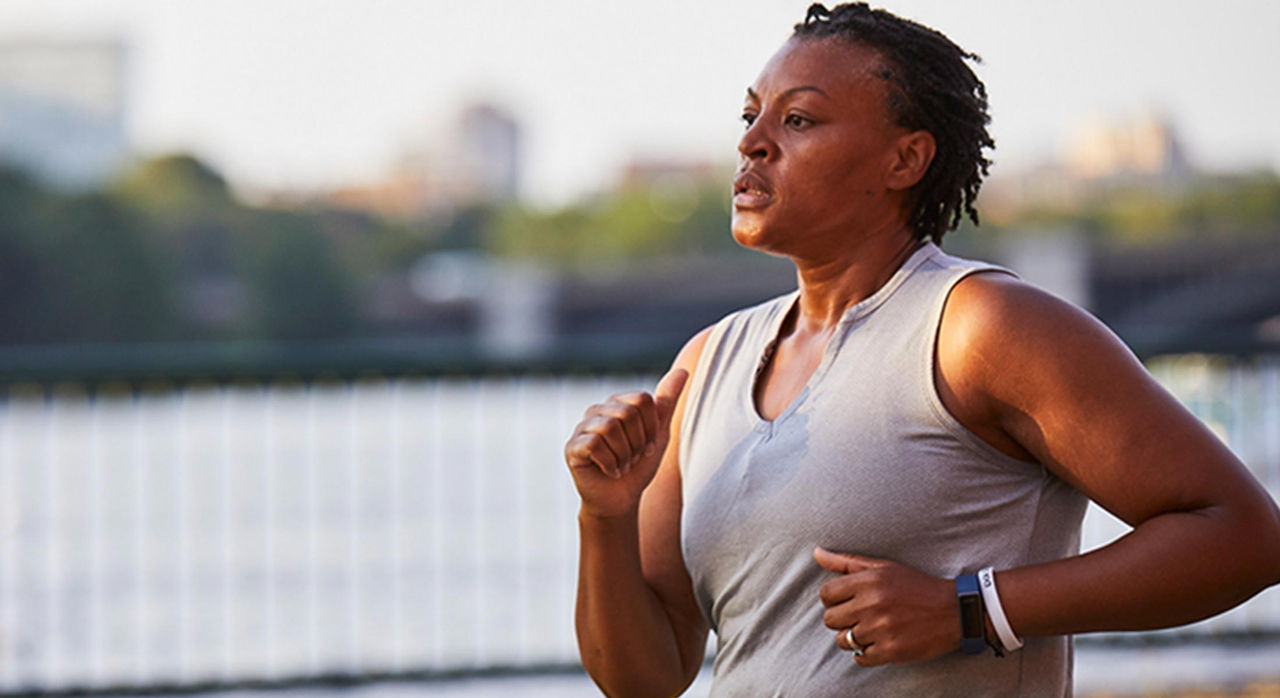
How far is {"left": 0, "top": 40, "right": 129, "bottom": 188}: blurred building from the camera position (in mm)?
72312

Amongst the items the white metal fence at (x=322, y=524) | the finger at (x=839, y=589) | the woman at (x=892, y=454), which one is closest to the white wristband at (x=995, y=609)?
the woman at (x=892, y=454)

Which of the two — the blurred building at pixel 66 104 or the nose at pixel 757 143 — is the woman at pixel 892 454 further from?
the blurred building at pixel 66 104

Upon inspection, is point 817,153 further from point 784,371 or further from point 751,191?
point 784,371

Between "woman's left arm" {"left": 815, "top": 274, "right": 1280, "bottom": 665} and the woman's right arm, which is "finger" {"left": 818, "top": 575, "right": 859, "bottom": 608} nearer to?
"woman's left arm" {"left": 815, "top": 274, "right": 1280, "bottom": 665}

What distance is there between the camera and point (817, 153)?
157cm

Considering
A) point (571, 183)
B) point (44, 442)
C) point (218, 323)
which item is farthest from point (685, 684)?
point (571, 183)

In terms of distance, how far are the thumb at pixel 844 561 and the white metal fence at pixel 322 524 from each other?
3079 mm

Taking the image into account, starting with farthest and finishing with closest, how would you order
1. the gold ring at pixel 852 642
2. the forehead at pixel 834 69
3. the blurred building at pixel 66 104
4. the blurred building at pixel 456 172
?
1. the blurred building at pixel 66 104
2. the blurred building at pixel 456 172
3. the forehead at pixel 834 69
4. the gold ring at pixel 852 642

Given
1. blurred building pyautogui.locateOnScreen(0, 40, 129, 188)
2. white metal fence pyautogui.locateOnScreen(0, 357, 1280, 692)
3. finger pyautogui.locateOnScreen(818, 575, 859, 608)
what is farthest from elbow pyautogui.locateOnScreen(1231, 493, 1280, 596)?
blurred building pyautogui.locateOnScreen(0, 40, 129, 188)

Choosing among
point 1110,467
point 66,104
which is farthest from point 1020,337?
point 66,104

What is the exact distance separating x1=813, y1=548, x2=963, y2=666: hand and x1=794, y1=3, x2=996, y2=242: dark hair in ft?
1.33

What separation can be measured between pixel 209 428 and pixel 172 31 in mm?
74256

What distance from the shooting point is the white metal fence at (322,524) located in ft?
15.1

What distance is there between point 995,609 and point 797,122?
1.74 feet
